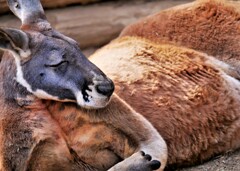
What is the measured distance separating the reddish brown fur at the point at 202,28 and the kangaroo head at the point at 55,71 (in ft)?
3.73

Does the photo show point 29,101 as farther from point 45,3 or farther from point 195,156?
point 45,3

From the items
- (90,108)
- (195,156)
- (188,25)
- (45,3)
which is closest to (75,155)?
(90,108)

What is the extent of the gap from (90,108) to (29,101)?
0.32 metres

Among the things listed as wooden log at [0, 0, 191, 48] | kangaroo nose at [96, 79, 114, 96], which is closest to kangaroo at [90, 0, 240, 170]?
kangaroo nose at [96, 79, 114, 96]

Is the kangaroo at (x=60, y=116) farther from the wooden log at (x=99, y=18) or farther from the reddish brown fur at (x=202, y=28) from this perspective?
the wooden log at (x=99, y=18)

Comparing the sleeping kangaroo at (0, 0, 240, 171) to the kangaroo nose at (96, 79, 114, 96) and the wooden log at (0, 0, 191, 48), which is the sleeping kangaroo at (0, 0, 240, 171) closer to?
the kangaroo nose at (96, 79, 114, 96)

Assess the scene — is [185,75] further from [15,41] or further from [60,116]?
[15,41]

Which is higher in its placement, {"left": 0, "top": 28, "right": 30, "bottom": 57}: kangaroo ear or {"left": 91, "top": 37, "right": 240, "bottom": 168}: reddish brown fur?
{"left": 0, "top": 28, "right": 30, "bottom": 57}: kangaroo ear

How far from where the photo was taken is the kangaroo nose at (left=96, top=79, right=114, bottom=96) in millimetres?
3501

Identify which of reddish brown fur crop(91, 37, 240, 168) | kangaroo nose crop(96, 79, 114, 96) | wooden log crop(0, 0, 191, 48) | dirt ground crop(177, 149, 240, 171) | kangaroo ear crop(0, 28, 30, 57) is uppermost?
kangaroo ear crop(0, 28, 30, 57)

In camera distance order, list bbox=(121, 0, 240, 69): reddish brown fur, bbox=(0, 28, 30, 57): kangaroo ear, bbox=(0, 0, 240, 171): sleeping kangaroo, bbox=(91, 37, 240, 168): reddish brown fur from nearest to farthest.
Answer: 1. bbox=(0, 28, 30, 57): kangaroo ear
2. bbox=(0, 0, 240, 171): sleeping kangaroo
3. bbox=(91, 37, 240, 168): reddish brown fur
4. bbox=(121, 0, 240, 69): reddish brown fur

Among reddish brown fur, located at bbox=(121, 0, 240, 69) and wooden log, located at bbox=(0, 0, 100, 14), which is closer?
reddish brown fur, located at bbox=(121, 0, 240, 69)

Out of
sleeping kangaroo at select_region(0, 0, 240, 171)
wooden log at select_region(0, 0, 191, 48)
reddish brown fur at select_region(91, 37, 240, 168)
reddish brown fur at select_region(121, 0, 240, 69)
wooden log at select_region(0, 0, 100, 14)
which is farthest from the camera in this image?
wooden log at select_region(0, 0, 191, 48)

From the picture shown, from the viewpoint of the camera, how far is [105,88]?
3.51 m
